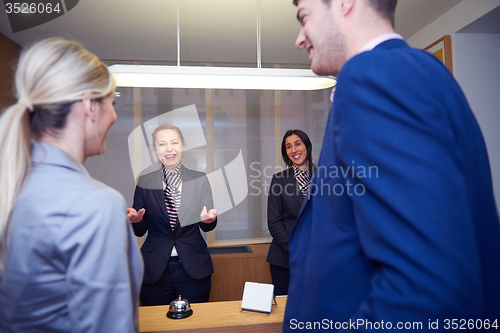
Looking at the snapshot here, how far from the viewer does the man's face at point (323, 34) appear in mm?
748

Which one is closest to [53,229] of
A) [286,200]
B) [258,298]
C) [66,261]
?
[66,261]

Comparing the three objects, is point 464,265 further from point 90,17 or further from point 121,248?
point 90,17

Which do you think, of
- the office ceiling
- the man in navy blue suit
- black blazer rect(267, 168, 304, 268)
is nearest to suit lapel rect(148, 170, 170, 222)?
black blazer rect(267, 168, 304, 268)

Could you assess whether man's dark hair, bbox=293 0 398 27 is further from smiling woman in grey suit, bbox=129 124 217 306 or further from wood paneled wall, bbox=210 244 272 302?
wood paneled wall, bbox=210 244 272 302

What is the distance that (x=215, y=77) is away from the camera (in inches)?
71.9

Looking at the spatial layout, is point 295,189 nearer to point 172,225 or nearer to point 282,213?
point 282,213

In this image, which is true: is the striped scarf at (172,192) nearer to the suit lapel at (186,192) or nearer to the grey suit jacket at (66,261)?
the suit lapel at (186,192)

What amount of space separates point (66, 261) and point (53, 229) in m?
0.08

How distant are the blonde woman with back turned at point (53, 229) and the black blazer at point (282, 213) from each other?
1966 millimetres

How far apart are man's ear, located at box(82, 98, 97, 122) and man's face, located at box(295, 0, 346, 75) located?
59cm

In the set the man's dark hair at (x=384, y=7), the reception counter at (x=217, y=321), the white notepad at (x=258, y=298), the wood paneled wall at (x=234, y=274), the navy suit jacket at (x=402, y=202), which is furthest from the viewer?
the wood paneled wall at (x=234, y=274)

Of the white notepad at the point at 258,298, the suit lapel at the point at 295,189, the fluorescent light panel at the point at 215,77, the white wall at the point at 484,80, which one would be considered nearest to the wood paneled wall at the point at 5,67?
the fluorescent light panel at the point at 215,77

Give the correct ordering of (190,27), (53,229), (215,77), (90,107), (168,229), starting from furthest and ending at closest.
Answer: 1. (190,27)
2. (168,229)
3. (215,77)
4. (90,107)
5. (53,229)

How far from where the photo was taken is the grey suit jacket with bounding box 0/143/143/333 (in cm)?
72
